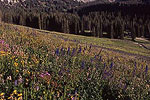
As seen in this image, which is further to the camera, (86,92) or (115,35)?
(115,35)

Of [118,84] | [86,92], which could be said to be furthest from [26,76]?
[118,84]

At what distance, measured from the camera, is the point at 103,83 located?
6516 millimetres

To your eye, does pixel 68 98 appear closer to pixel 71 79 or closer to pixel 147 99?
pixel 71 79

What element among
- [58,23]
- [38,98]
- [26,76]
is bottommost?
→ [38,98]

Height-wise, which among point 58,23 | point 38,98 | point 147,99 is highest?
point 58,23

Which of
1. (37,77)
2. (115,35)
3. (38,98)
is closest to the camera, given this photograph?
(38,98)

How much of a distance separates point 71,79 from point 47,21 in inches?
4133

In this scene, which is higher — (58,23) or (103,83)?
(58,23)

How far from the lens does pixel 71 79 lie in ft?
19.7

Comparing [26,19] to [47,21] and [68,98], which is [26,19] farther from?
[68,98]

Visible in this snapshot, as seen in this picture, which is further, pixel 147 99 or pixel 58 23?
pixel 58 23

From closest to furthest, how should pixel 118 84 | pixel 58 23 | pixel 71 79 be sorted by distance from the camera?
pixel 71 79, pixel 118 84, pixel 58 23

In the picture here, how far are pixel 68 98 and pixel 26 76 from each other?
1.73 m

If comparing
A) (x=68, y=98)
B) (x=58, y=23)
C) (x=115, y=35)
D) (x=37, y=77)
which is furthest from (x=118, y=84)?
(x=58, y=23)
